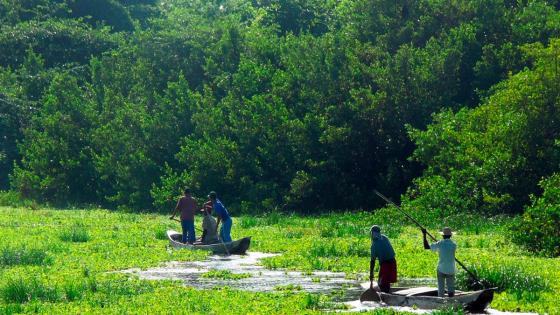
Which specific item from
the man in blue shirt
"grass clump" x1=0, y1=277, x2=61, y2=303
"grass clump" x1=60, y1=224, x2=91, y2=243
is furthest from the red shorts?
"grass clump" x1=60, y1=224, x2=91, y2=243

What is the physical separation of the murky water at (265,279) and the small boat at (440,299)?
18 centimetres

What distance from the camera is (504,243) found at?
2942cm

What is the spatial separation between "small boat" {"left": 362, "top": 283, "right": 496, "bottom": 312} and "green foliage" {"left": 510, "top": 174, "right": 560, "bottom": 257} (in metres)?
8.86

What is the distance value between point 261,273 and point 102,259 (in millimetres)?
4602

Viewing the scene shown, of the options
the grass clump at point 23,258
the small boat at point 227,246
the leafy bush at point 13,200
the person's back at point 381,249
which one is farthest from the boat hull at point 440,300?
the leafy bush at point 13,200

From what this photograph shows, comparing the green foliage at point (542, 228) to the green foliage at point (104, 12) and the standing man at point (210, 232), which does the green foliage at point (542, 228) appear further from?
the green foliage at point (104, 12)

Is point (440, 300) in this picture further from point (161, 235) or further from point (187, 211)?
point (161, 235)

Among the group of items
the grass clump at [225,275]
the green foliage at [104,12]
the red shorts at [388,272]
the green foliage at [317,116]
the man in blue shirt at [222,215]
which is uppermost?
the green foliage at [104,12]

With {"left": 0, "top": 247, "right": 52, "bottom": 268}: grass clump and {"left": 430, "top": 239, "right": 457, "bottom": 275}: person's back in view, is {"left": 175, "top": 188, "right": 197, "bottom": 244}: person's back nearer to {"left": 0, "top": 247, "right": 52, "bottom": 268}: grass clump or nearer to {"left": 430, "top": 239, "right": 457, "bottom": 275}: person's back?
{"left": 0, "top": 247, "right": 52, "bottom": 268}: grass clump

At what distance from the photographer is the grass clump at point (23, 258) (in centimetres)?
2597

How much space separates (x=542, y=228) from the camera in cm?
2730

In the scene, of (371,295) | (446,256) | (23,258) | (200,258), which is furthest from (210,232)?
(446,256)

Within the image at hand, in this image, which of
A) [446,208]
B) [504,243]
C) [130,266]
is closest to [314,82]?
[446,208]

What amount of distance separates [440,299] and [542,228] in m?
10.2
